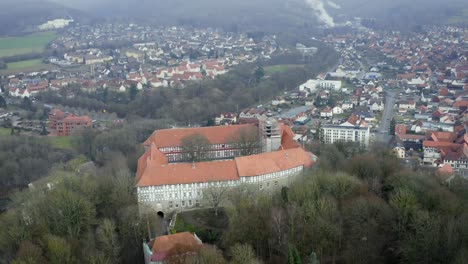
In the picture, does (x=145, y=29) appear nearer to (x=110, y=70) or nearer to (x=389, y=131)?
(x=110, y=70)

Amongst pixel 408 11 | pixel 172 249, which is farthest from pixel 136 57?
pixel 408 11

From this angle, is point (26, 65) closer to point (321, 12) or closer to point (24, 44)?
point (24, 44)

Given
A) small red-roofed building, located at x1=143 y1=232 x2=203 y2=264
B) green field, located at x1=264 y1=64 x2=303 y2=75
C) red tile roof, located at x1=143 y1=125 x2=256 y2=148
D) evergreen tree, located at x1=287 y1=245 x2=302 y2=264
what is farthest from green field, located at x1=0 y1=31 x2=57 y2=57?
evergreen tree, located at x1=287 y1=245 x2=302 y2=264

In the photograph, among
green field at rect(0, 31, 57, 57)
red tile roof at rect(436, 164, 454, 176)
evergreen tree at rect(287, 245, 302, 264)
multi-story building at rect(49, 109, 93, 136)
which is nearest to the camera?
evergreen tree at rect(287, 245, 302, 264)

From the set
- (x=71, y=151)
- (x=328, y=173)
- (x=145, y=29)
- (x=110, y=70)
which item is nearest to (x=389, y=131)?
(x=328, y=173)

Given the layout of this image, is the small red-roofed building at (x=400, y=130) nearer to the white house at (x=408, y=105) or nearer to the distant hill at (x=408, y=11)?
the white house at (x=408, y=105)

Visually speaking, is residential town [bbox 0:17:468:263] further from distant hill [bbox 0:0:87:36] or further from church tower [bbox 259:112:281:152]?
distant hill [bbox 0:0:87:36]
